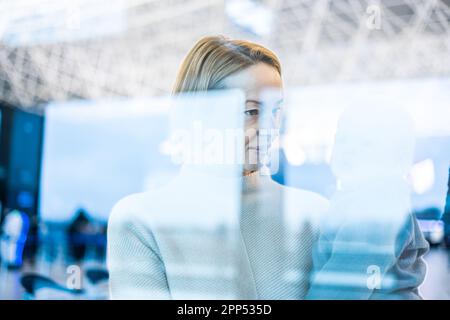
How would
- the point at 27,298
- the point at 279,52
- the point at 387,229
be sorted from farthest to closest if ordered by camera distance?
the point at 27,298 → the point at 279,52 → the point at 387,229

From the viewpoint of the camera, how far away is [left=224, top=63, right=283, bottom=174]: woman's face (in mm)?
1554

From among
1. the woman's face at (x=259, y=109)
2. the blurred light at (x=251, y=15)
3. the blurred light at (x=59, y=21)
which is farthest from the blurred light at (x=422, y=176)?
the blurred light at (x=59, y=21)

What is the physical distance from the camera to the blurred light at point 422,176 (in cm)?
151

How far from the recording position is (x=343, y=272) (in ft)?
4.89

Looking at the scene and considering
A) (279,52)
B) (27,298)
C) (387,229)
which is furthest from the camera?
(27,298)

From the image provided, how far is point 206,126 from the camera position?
1.60 meters

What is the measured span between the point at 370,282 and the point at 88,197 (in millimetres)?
810

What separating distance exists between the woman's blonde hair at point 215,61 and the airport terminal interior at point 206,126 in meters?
0.03

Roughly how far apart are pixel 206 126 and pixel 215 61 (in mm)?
177

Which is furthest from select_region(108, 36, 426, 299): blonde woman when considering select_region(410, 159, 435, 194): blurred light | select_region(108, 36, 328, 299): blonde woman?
select_region(410, 159, 435, 194): blurred light

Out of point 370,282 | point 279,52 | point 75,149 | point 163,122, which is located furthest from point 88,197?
point 370,282

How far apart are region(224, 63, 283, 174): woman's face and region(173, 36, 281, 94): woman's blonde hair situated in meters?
0.02

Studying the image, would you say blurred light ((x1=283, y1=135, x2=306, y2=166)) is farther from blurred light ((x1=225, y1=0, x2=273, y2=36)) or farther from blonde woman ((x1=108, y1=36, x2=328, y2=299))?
blurred light ((x1=225, y1=0, x2=273, y2=36))
